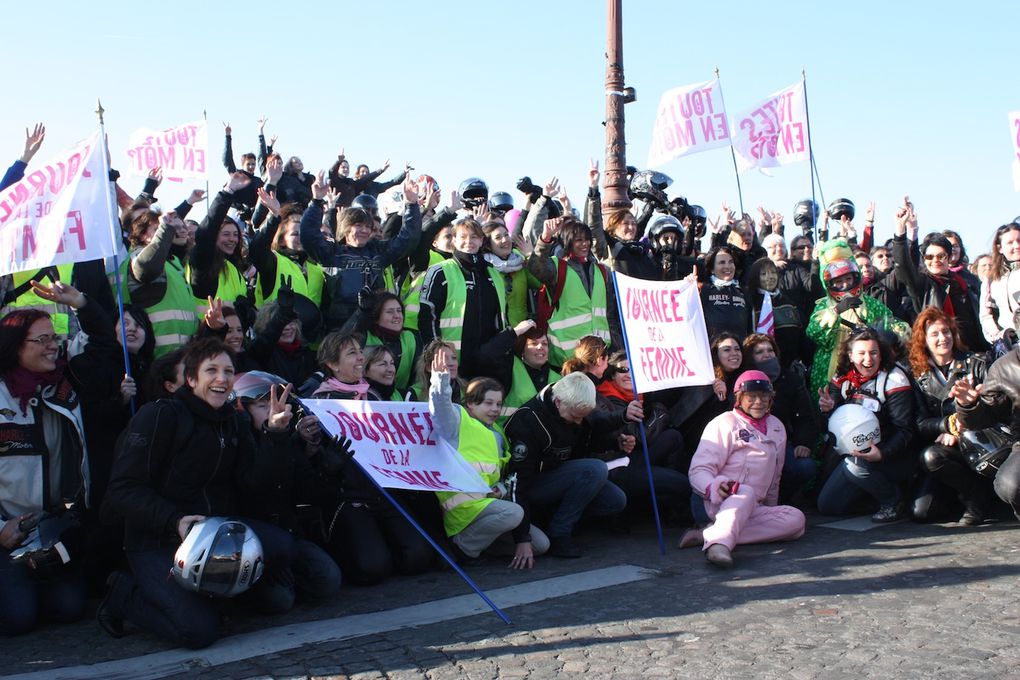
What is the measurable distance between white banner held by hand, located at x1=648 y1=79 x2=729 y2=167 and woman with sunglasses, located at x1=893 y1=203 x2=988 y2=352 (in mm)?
3883

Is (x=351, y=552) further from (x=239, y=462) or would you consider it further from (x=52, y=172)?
(x=52, y=172)

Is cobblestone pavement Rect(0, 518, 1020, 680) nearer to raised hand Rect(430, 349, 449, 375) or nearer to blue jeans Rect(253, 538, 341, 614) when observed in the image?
blue jeans Rect(253, 538, 341, 614)

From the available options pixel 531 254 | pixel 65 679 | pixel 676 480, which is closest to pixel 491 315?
pixel 531 254

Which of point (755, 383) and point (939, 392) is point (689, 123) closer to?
point (939, 392)

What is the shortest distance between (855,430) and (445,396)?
10.9 feet

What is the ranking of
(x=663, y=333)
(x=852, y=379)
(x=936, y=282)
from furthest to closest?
1. (x=936, y=282)
2. (x=852, y=379)
3. (x=663, y=333)

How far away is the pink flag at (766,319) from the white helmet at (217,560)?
5.54 m

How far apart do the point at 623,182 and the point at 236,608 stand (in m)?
8.07

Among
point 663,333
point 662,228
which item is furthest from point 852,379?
point 662,228

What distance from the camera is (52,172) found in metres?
6.72

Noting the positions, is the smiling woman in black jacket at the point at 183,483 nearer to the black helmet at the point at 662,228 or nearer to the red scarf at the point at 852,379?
the red scarf at the point at 852,379

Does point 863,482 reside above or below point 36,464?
below

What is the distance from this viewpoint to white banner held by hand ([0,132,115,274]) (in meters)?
6.53

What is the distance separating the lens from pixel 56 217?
21.5ft
